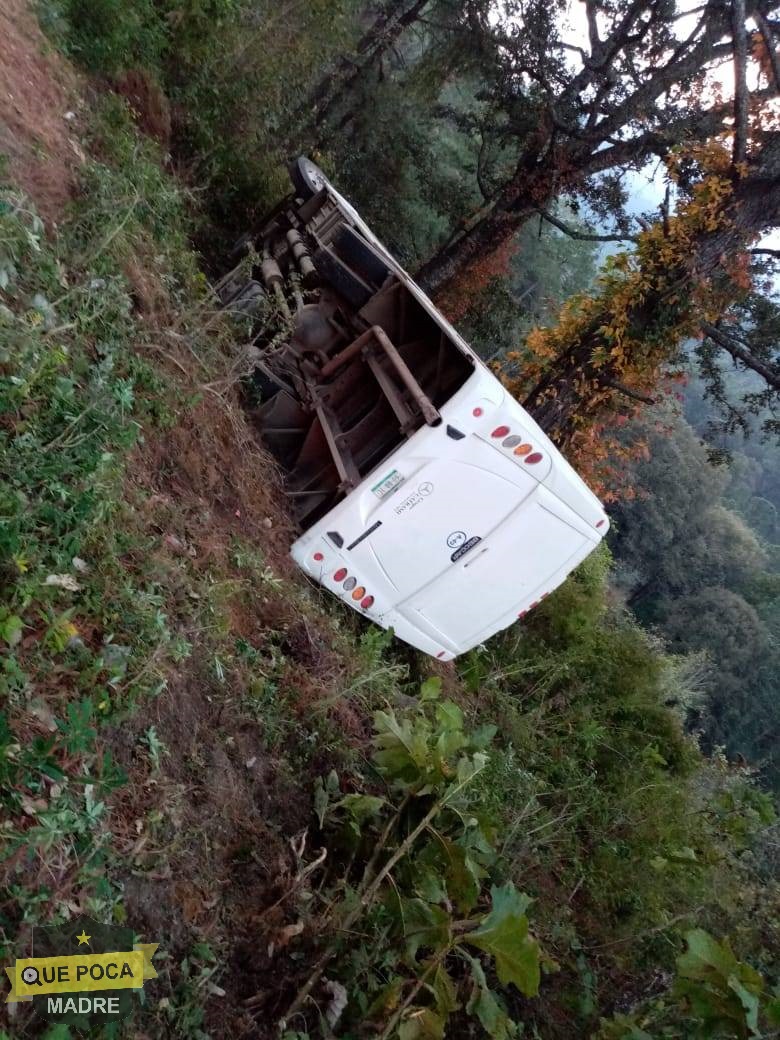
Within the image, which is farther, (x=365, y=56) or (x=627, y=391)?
(x=365, y=56)

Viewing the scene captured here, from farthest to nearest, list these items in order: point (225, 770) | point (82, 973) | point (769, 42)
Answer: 1. point (769, 42)
2. point (225, 770)
3. point (82, 973)

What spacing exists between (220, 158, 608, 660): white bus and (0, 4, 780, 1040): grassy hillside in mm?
365

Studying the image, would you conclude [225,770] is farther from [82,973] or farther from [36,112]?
[36,112]

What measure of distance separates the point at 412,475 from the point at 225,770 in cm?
213

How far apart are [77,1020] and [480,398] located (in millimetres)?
3539

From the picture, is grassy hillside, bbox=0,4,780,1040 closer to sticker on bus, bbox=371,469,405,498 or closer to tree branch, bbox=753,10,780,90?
sticker on bus, bbox=371,469,405,498

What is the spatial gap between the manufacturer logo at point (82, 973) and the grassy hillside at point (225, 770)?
2.1 inches

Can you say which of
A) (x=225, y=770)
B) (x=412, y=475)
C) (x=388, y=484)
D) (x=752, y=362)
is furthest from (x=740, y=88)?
(x=225, y=770)

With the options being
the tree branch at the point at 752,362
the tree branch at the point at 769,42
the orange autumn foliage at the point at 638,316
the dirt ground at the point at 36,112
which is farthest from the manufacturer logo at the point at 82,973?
the tree branch at the point at 769,42

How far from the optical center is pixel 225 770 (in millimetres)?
2934

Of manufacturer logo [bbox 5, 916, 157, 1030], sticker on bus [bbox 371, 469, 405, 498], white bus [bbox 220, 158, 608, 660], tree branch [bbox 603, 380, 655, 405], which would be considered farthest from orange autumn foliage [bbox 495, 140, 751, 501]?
manufacturer logo [bbox 5, 916, 157, 1030]

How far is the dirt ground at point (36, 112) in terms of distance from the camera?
3920mm

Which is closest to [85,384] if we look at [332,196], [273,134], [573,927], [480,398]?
[480,398]

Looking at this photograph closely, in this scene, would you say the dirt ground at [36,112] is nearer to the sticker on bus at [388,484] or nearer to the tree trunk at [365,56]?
the sticker on bus at [388,484]
